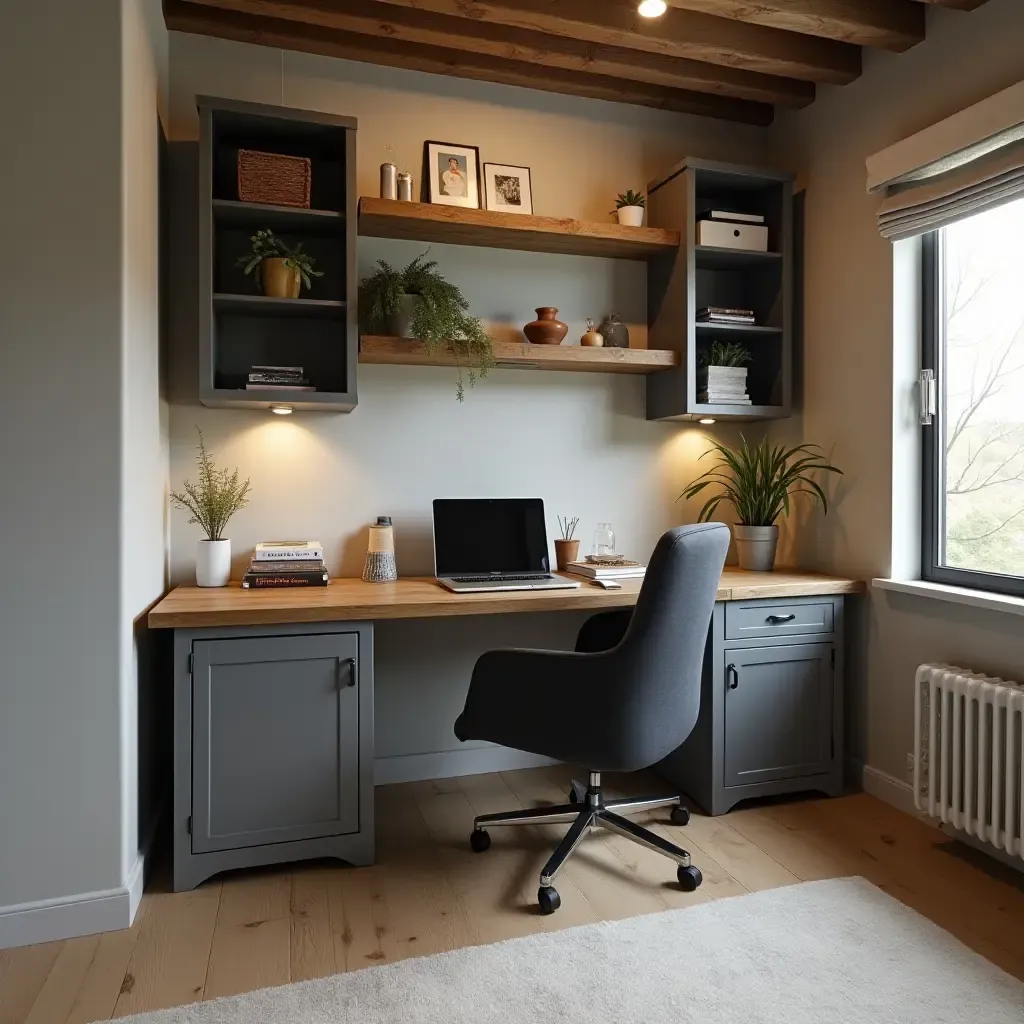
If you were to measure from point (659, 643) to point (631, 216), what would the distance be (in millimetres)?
1775

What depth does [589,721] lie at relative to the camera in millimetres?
2061

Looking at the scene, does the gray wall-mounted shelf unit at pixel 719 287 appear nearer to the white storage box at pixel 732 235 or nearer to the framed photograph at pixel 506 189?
the white storage box at pixel 732 235

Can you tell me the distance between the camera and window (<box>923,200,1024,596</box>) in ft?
8.00

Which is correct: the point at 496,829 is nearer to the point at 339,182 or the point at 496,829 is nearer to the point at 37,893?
the point at 37,893

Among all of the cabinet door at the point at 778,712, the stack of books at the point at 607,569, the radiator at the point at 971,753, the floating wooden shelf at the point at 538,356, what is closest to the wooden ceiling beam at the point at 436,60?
the floating wooden shelf at the point at 538,356

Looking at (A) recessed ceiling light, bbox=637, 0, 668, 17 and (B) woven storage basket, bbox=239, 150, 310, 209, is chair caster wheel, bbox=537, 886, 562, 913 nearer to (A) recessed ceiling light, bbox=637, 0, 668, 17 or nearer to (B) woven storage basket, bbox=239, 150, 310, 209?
(B) woven storage basket, bbox=239, 150, 310, 209

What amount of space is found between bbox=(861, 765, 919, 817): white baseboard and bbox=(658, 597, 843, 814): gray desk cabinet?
0.11m

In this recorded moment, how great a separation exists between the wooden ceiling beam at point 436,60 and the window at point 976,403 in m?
1.14

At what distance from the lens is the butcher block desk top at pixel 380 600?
2.18 metres

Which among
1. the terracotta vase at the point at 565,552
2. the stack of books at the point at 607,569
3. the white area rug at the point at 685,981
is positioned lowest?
the white area rug at the point at 685,981

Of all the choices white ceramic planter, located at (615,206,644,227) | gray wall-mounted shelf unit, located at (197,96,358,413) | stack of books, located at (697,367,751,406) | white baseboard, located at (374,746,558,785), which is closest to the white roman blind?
stack of books, located at (697,367,751,406)

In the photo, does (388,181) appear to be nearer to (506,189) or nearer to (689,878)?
(506,189)

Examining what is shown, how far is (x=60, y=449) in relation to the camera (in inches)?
76.8

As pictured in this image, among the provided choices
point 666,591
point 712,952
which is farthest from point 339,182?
point 712,952
